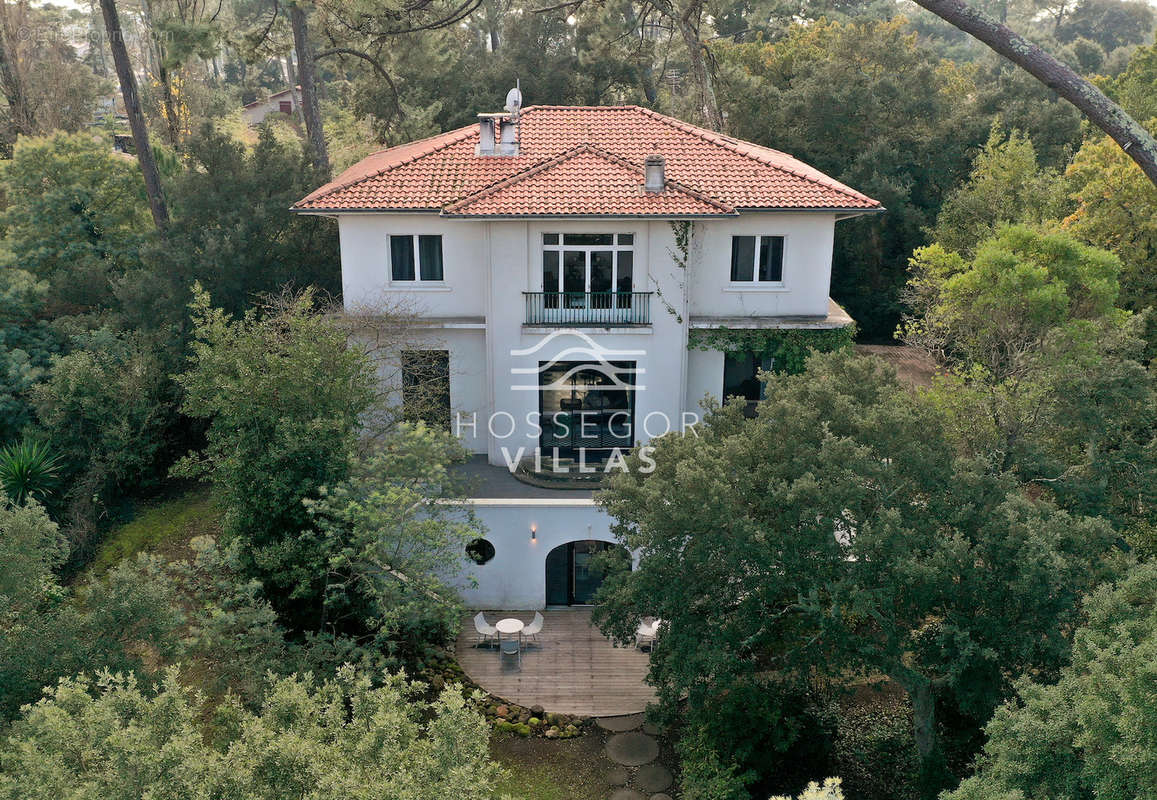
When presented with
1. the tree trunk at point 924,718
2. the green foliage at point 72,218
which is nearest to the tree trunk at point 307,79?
the green foliage at point 72,218

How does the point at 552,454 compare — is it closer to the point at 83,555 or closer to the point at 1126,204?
the point at 83,555

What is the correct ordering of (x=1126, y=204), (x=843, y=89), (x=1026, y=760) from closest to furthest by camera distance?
1. (x=1026, y=760)
2. (x=1126, y=204)
3. (x=843, y=89)

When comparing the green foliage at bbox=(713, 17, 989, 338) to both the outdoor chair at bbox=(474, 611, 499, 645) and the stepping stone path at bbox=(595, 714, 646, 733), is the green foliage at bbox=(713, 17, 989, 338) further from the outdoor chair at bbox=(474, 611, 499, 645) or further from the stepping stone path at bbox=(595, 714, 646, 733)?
the stepping stone path at bbox=(595, 714, 646, 733)

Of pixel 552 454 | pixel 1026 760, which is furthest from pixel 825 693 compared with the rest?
pixel 552 454

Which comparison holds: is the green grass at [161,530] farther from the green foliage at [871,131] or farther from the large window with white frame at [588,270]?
the green foliage at [871,131]

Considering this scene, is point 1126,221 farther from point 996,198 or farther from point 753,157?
point 753,157

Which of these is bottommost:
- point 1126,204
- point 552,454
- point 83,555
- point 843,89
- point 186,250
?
point 83,555

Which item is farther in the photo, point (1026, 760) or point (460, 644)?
point (460, 644)

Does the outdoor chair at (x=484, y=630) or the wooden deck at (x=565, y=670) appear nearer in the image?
the wooden deck at (x=565, y=670)
